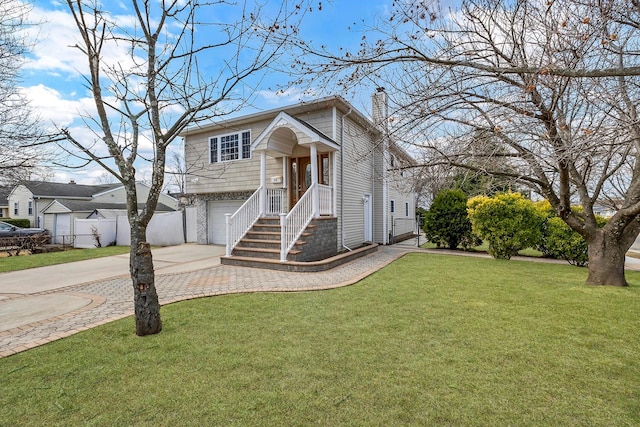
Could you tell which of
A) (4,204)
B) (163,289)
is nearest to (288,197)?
(163,289)

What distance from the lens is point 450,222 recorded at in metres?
12.5

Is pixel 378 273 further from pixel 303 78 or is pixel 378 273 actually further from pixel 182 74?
pixel 182 74

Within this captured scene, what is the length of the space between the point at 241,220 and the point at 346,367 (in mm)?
7607

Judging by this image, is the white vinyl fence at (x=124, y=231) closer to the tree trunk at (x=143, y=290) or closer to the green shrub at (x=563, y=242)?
the tree trunk at (x=143, y=290)

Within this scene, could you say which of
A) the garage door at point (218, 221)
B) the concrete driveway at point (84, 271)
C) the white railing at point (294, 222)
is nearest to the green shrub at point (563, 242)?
the white railing at point (294, 222)

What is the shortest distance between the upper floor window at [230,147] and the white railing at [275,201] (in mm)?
Result: 2376

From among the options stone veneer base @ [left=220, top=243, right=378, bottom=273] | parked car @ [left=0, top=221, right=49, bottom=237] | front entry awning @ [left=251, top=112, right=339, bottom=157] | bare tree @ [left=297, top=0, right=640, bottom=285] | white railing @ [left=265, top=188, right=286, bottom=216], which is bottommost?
stone veneer base @ [left=220, top=243, right=378, bottom=273]

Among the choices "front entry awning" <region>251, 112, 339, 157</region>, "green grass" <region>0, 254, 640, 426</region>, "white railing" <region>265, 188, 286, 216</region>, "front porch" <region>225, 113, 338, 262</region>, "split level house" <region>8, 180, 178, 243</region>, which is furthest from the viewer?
"split level house" <region>8, 180, 178, 243</region>

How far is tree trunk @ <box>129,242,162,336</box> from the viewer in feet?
12.0

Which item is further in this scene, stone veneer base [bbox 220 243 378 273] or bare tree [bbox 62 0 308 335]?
stone veneer base [bbox 220 243 378 273]

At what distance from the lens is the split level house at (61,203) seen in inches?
787

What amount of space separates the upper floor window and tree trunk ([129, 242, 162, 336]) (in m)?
9.11

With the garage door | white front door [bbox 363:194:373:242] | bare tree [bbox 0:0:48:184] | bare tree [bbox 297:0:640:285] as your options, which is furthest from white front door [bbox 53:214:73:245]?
bare tree [bbox 297:0:640:285]

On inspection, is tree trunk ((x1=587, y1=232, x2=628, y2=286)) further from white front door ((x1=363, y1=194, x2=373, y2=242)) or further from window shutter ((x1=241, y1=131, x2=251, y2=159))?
window shutter ((x1=241, y1=131, x2=251, y2=159))
